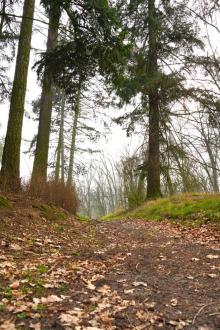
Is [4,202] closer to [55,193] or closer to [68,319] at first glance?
[55,193]

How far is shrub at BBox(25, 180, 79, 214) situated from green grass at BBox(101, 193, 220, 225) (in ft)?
8.48

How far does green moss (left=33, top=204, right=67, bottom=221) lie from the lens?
7836 millimetres

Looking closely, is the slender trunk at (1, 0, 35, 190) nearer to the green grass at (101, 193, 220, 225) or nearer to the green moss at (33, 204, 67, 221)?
the green moss at (33, 204, 67, 221)

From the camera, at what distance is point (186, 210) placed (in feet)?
33.2

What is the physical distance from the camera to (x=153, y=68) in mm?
13828

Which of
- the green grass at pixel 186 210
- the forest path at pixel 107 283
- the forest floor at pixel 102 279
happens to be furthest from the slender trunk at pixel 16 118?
the green grass at pixel 186 210

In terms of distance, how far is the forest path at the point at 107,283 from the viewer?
11.0 feet

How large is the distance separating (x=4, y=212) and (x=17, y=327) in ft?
12.6

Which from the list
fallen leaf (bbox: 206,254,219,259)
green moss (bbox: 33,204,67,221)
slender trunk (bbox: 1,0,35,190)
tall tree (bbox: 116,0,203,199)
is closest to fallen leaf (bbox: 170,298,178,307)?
fallen leaf (bbox: 206,254,219,259)

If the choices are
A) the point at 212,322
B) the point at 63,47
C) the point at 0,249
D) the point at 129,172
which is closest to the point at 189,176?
the point at 129,172

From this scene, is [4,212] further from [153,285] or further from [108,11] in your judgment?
[108,11]

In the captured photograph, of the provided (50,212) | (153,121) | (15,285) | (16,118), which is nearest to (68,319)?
(15,285)

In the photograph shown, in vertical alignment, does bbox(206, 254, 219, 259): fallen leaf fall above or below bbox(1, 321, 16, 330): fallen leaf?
above

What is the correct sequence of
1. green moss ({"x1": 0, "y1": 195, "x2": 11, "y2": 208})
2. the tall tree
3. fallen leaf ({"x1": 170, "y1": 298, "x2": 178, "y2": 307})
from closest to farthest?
fallen leaf ({"x1": 170, "y1": 298, "x2": 178, "y2": 307}), green moss ({"x1": 0, "y1": 195, "x2": 11, "y2": 208}), the tall tree
